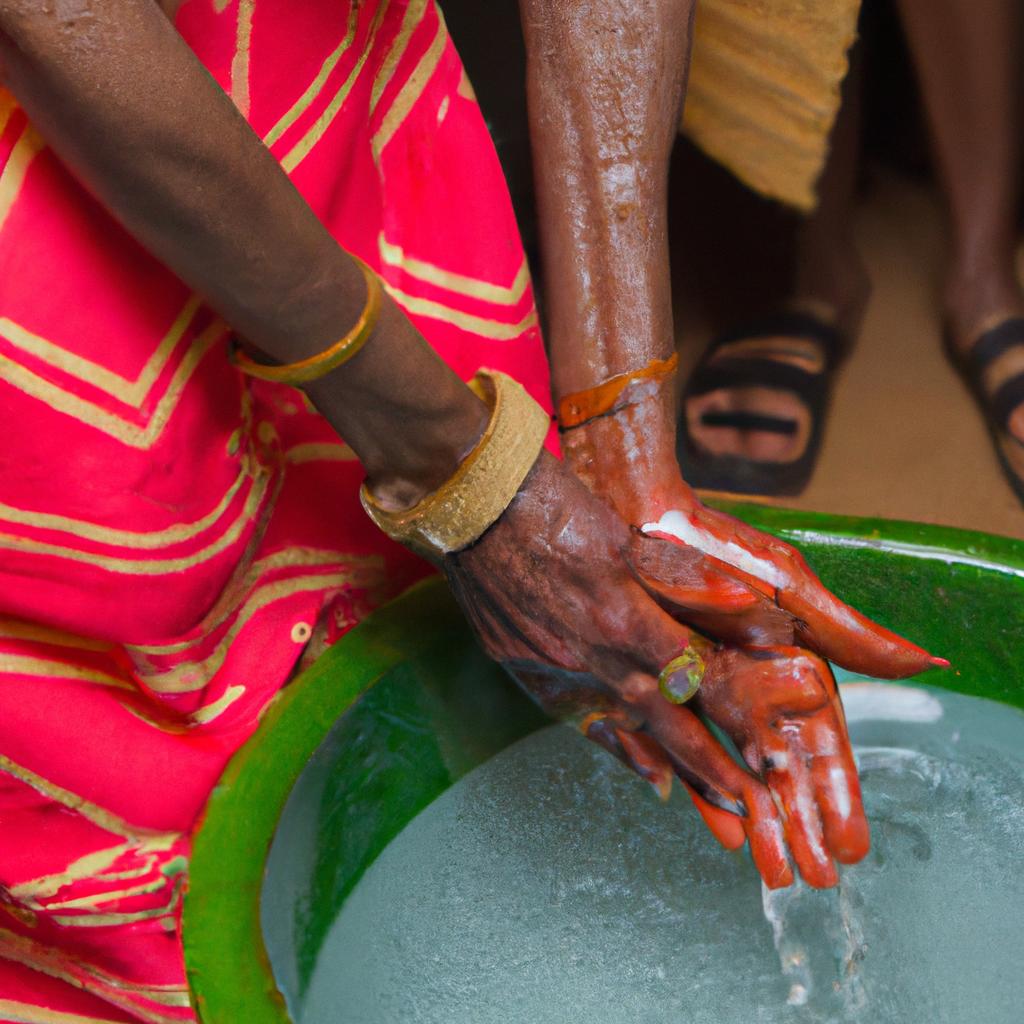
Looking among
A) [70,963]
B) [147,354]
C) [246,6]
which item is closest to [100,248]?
[147,354]

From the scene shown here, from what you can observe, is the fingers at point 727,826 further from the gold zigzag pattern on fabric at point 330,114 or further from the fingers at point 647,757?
the gold zigzag pattern on fabric at point 330,114

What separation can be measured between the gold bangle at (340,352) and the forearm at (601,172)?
23 cm

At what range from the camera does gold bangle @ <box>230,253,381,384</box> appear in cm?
72

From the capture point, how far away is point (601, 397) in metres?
0.90

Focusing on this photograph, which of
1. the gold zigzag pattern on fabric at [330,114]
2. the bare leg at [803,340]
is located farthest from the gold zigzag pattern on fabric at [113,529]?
the bare leg at [803,340]

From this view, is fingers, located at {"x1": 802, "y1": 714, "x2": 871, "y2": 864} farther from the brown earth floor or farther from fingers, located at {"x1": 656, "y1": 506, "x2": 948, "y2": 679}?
the brown earth floor

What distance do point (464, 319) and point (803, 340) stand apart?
107 centimetres

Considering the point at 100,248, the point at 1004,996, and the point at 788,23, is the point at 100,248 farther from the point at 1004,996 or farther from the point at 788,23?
the point at 788,23

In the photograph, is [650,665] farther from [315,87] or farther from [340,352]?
[315,87]

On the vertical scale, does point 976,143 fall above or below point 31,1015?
below

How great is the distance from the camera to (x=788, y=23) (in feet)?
5.10

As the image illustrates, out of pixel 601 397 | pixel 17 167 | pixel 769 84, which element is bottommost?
pixel 769 84

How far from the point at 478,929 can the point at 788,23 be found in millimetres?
1135

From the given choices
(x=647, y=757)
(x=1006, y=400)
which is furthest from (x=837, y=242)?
(x=647, y=757)
